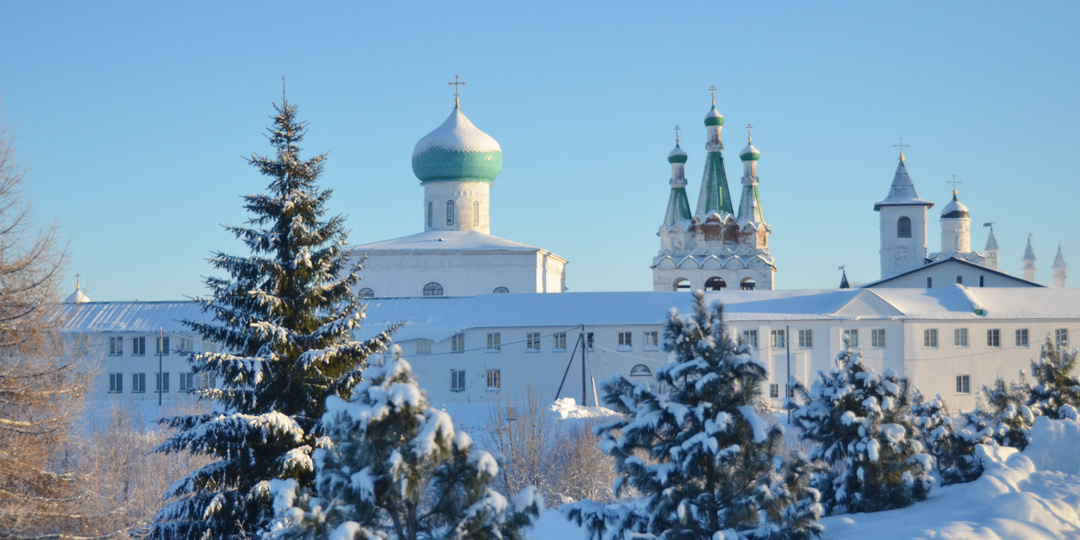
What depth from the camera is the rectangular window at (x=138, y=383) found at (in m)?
38.0

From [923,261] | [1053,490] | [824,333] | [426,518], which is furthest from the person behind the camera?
[923,261]

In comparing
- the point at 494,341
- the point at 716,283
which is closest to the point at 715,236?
the point at 716,283

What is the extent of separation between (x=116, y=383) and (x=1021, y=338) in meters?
27.7

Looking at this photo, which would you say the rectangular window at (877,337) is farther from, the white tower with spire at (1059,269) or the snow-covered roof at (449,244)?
the white tower with spire at (1059,269)

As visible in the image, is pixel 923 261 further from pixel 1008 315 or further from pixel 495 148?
pixel 495 148

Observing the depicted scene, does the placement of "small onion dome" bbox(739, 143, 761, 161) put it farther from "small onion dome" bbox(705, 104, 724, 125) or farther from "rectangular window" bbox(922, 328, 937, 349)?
"rectangular window" bbox(922, 328, 937, 349)

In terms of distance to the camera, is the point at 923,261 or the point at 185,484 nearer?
the point at 185,484

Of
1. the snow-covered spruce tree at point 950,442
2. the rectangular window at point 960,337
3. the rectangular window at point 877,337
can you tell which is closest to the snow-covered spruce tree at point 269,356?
the snow-covered spruce tree at point 950,442

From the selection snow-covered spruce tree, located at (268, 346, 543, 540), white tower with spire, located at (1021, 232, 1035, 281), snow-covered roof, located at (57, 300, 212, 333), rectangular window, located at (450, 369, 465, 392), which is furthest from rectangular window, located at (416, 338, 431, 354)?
white tower with spire, located at (1021, 232, 1035, 281)

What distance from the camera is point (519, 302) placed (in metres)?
37.8

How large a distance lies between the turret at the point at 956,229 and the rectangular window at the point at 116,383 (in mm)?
37050

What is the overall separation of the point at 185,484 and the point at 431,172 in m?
33.9

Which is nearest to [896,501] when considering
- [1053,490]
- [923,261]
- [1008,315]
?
[1053,490]

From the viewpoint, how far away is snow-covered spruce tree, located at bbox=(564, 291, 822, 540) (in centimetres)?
1251
